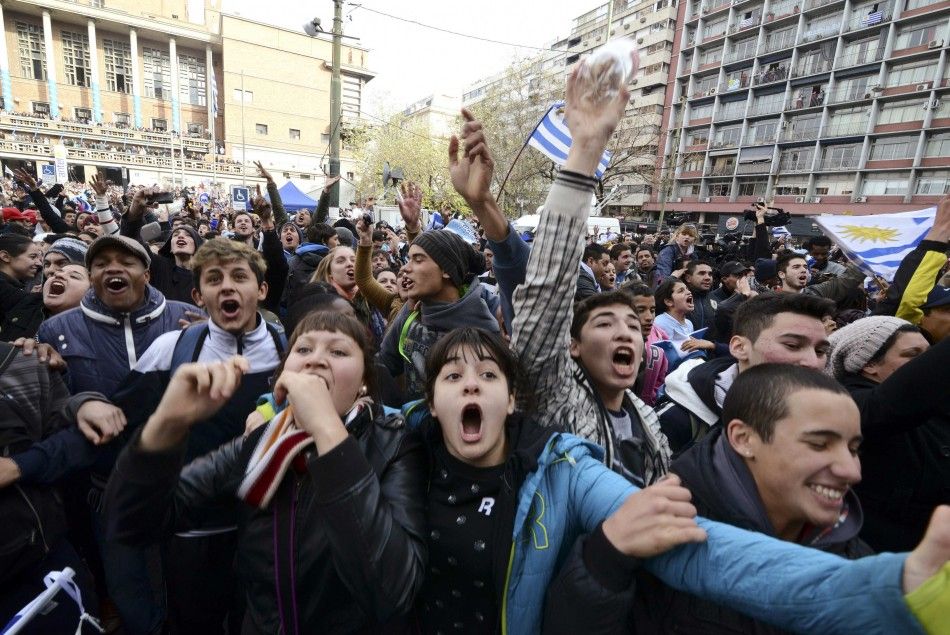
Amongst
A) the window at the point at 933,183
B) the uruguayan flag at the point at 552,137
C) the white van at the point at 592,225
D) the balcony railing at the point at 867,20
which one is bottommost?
the white van at the point at 592,225

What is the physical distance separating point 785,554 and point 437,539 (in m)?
0.87

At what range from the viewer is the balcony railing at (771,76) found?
4097 centimetres

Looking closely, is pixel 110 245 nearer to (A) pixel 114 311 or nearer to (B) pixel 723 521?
(A) pixel 114 311

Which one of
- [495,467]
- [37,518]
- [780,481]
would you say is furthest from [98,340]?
[780,481]

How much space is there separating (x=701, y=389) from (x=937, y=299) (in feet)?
6.17

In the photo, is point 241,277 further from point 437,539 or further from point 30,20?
point 30,20

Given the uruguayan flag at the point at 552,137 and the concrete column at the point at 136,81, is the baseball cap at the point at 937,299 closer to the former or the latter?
the uruguayan flag at the point at 552,137

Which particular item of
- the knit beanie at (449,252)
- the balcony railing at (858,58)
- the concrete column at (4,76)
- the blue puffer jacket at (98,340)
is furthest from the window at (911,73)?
the concrete column at (4,76)

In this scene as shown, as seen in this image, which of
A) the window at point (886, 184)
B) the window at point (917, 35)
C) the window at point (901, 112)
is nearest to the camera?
the window at point (917, 35)

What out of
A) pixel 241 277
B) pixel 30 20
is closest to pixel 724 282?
pixel 241 277

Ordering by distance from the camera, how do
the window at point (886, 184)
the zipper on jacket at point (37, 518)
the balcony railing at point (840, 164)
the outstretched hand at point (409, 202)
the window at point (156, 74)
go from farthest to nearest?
the window at point (156, 74) < the balcony railing at point (840, 164) < the window at point (886, 184) < the outstretched hand at point (409, 202) < the zipper on jacket at point (37, 518)

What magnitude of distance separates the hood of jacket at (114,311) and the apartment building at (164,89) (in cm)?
4284

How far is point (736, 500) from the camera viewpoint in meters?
1.25

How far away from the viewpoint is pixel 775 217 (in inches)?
244
